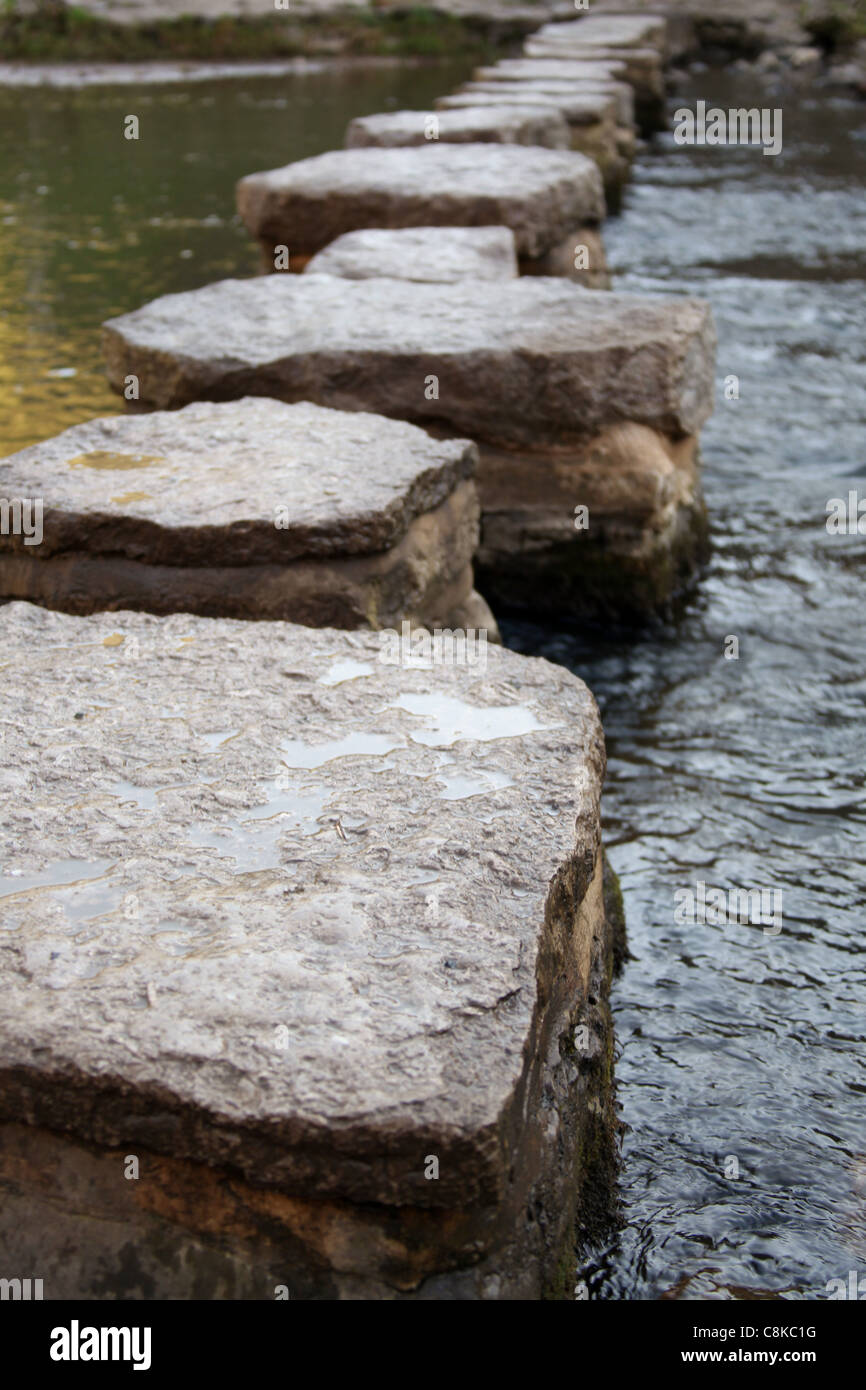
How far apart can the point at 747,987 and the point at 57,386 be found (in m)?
3.58

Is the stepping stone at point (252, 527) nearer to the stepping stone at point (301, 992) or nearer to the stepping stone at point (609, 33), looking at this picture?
the stepping stone at point (301, 992)

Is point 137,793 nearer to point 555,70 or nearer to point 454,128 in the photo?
point 454,128

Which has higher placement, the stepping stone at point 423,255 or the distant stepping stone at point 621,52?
the distant stepping stone at point 621,52

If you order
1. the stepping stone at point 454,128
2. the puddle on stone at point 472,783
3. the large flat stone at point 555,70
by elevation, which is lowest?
the puddle on stone at point 472,783

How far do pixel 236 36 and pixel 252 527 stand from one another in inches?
569

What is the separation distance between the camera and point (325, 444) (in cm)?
296

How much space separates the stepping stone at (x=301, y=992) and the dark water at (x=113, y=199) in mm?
2805

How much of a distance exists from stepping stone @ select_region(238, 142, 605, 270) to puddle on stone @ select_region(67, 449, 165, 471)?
2.40 metres

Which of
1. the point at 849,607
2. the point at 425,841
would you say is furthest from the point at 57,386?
the point at 425,841

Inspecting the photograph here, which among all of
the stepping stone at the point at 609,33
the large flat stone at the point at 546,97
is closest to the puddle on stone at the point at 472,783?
the large flat stone at the point at 546,97

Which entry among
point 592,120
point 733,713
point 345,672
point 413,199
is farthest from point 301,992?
point 592,120

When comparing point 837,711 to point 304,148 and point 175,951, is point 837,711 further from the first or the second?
point 304,148

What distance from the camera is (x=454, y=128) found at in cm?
625

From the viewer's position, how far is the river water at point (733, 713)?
203 centimetres
